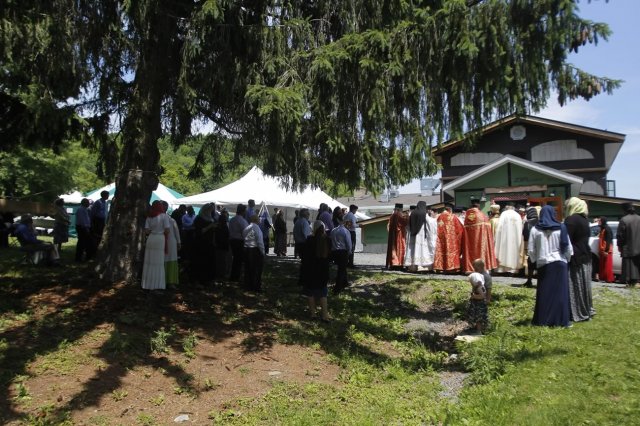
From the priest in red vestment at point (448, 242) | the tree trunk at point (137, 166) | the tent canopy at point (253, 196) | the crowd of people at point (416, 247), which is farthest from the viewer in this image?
the tent canopy at point (253, 196)

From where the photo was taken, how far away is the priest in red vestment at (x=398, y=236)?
1470cm

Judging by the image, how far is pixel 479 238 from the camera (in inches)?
509

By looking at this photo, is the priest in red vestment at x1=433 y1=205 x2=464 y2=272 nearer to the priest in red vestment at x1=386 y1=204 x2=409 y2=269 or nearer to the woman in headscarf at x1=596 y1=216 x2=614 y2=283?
the priest in red vestment at x1=386 y1=204 x2=409 y2=269

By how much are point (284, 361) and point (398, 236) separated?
8166 mm

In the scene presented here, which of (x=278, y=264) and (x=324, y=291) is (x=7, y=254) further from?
(x=324, y=291)

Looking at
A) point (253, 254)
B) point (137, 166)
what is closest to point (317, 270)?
point (253, 254)

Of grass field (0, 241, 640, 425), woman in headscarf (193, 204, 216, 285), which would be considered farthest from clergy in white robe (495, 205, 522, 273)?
woman in headscarf (193, 204, 216, 285)

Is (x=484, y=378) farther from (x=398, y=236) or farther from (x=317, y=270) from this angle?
(x=398, y=236)

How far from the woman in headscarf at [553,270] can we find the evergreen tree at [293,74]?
1.94 meters

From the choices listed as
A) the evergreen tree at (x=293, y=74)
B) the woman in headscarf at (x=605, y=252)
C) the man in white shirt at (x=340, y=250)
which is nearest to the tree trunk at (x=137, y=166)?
the evergreen tree at (x=293, y=74)

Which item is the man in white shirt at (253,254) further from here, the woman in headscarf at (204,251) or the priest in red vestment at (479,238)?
the priest in red vestment at (479,238)

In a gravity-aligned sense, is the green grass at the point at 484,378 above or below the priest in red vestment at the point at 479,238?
below

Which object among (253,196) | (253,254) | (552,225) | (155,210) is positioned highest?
(253,196)

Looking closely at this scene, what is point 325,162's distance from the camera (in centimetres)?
955
